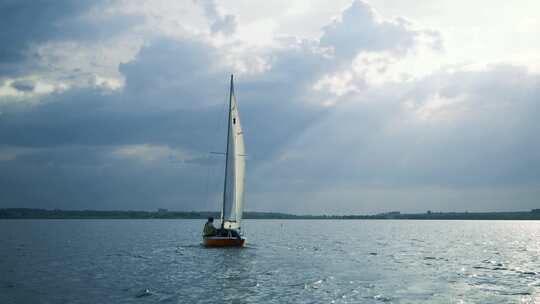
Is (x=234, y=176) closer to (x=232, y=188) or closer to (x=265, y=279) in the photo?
(x=232, y=188)

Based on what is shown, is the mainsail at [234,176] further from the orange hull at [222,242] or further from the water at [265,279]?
the water at [265,279]

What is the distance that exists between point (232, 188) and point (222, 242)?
A: 6.08m

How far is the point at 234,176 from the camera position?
5469 centimetres

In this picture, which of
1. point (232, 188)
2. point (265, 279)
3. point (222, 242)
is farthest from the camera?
point (232, 188)

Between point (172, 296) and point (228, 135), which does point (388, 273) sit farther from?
point (228, 135)

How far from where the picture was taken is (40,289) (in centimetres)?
3266

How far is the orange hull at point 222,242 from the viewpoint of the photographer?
53.5m

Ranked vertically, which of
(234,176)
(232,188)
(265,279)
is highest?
(234,176)

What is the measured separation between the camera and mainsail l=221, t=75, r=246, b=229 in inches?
2136

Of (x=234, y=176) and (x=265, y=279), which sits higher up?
(x=234, y=176)

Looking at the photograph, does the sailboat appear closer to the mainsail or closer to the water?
the mainsail

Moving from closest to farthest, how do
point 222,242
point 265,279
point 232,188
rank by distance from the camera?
1. point 265,279
2. point 222,242
3. point 232,188

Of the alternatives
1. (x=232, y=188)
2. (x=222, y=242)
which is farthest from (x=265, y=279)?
(x=232, y=188)

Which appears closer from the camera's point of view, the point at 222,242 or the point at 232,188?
the point at 222,242
